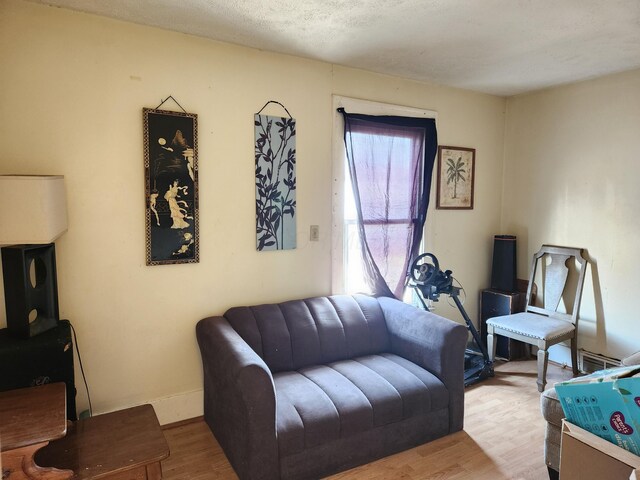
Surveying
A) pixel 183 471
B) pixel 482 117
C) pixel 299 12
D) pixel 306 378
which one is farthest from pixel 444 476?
pixel 482 117

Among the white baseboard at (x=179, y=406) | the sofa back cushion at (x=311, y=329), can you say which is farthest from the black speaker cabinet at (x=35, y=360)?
the sofa back cushion at (x=311, y=329)

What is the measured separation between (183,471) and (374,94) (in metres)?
2.86

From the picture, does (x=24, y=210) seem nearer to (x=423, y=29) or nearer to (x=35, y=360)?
(x=35, y=360)

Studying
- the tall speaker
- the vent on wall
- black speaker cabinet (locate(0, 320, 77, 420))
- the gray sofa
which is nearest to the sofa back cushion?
the gray sofa

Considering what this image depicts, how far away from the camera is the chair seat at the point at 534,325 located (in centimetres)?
317

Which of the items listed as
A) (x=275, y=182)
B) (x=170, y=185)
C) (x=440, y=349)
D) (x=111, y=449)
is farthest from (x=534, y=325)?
(x=111, y=449)

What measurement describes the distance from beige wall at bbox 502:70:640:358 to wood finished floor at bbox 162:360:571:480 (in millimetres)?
1073

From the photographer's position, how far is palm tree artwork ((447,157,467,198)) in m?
3.78

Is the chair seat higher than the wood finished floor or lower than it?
higher

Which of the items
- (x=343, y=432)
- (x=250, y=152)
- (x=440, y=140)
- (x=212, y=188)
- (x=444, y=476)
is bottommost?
(x=444, y=476)

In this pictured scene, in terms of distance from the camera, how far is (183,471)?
2236 mm

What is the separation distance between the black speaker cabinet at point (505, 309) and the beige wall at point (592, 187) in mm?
424

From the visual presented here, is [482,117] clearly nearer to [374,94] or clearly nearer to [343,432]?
[374,94]

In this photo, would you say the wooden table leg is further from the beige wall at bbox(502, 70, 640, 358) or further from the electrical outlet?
the beige wall at bbox(502, 70, 640, 358)
